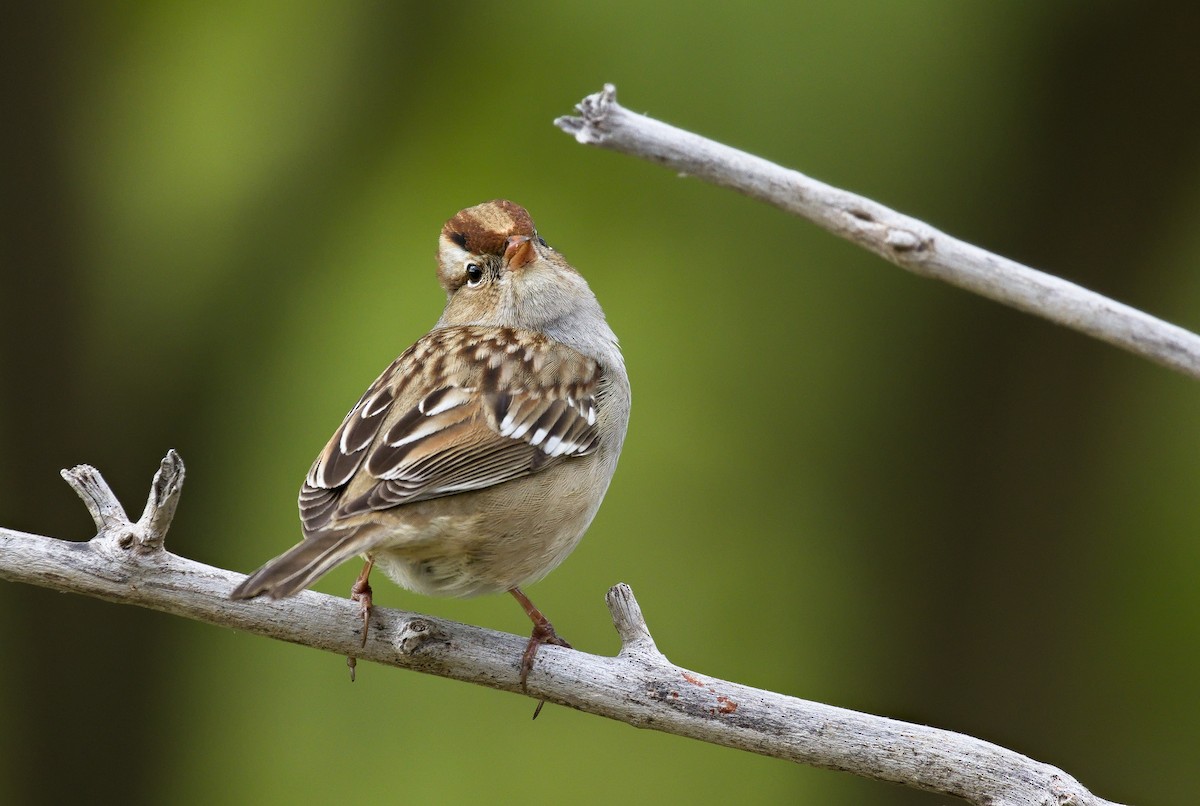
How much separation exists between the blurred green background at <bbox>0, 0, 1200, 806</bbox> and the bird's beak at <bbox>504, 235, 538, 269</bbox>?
2727 millimetres

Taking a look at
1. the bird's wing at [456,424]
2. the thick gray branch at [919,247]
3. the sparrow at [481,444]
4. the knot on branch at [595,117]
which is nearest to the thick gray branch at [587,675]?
the sparrow at [481,444]

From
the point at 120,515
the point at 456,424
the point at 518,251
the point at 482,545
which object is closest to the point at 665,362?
the point at 518,251

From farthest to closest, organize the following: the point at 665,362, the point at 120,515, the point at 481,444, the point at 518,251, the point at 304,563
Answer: the point at 665,362, the point at 518,251, the point at 481,444, the point at 120,515, the point at 304,563

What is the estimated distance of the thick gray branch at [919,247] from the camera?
8.82ft

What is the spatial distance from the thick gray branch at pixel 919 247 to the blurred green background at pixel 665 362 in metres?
4.10

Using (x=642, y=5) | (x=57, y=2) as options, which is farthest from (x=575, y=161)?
(x=57, y=2)

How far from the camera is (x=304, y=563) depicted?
9.07ft

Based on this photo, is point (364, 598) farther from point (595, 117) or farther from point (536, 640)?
point (595, 117)

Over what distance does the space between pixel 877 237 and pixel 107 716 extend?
5789 millimetres

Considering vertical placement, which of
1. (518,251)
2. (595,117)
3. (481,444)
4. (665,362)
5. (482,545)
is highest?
(665,362)

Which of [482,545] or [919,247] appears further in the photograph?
[482,545]

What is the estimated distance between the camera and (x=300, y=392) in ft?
23.9

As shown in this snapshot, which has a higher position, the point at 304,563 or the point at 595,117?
the point at 595,117

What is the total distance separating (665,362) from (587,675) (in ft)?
13.7
